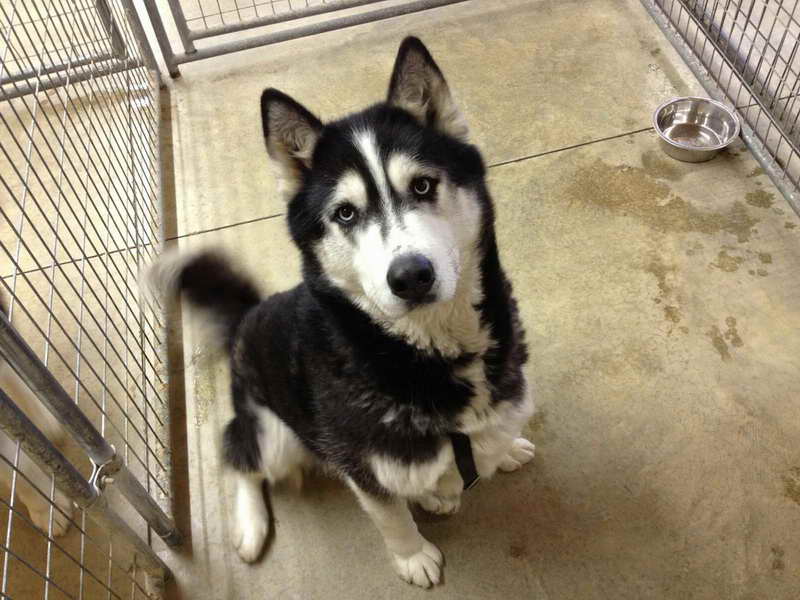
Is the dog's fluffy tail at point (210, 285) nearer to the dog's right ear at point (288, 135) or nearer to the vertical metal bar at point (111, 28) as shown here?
the dog's right ear at point (288, 135)

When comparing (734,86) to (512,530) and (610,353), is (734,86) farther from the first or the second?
(512,530)

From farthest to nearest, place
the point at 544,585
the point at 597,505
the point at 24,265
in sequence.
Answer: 1. the point at 24,265
2. the point at 597,505
3. the point at 544,585

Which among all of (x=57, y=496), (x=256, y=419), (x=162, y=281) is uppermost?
(x=162, y=281)

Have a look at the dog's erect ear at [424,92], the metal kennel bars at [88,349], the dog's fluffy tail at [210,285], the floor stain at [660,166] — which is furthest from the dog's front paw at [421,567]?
the floor stain at [660,166]

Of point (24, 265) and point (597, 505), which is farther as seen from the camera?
point (24, 265)

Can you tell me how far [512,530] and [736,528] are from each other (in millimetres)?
686

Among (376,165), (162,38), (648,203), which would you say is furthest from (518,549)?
(162,38)

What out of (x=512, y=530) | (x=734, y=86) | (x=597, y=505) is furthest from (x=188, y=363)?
(x=734, y=86)

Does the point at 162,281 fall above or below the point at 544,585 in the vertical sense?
above

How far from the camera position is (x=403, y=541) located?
1864mm

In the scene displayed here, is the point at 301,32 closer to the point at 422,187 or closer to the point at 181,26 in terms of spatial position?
the point at 181,26

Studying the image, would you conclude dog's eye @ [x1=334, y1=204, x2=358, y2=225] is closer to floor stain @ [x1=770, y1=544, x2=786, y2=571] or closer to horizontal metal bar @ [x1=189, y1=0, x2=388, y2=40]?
floor stain @ [x1=770, y1=544, x2=786, y2=571]

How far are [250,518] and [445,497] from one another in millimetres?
644

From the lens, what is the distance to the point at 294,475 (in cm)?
218
